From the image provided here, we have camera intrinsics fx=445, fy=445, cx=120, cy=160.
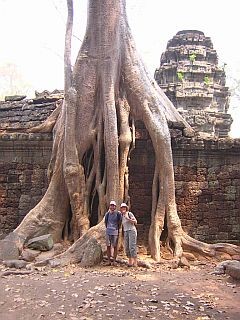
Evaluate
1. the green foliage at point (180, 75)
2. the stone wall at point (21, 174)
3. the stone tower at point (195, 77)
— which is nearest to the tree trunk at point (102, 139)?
the stone wall at point (21, 174)

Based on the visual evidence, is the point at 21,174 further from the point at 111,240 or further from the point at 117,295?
the point at 117,295

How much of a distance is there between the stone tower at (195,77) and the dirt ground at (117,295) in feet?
25.7

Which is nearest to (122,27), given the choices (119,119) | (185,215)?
(119,119)

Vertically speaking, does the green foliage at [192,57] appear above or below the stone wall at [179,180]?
above

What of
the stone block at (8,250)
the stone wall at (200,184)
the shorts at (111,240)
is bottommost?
the stone block at (8,250)

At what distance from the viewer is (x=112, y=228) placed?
5750 millimetres

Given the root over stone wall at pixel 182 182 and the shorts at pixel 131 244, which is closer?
the shorts at pixel 131 244

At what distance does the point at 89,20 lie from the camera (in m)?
6.95

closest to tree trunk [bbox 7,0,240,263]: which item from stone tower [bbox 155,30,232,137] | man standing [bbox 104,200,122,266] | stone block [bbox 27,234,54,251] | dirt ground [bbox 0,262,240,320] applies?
stone block [bbox 27,234,54,251]

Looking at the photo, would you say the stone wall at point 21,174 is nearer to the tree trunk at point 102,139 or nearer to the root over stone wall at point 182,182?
the root over stone wall at point 182,182

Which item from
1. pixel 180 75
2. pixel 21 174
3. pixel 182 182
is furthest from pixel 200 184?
pixel 180 75

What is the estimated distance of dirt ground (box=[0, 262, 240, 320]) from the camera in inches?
146

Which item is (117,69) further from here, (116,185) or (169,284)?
(169,284)

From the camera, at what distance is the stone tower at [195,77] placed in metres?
12.8
